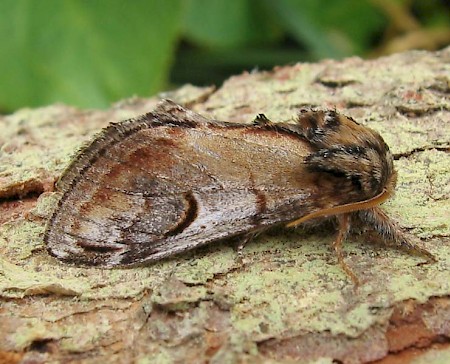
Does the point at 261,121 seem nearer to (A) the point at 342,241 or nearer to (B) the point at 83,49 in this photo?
(A) the point at 342,241

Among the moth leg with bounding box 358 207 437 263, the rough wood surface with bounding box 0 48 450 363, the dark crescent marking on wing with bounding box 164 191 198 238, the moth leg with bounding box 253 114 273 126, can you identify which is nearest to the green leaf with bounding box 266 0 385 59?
the rough wood surface with bounding box 0 48 450 363

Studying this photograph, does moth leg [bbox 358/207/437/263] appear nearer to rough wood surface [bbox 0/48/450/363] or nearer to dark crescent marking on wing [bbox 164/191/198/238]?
rough wood surface [bbox 0/48/450/363]

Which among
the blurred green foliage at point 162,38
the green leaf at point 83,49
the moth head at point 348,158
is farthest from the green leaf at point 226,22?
the moth head at point 348,158

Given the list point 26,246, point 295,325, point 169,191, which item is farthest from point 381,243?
point 26,246

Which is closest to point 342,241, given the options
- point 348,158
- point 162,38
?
point 348,158

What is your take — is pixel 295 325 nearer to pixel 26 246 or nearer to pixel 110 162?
pixel 110 162

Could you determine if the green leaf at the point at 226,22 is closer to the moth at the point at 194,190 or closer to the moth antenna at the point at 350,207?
the moth at the point at 194,190
